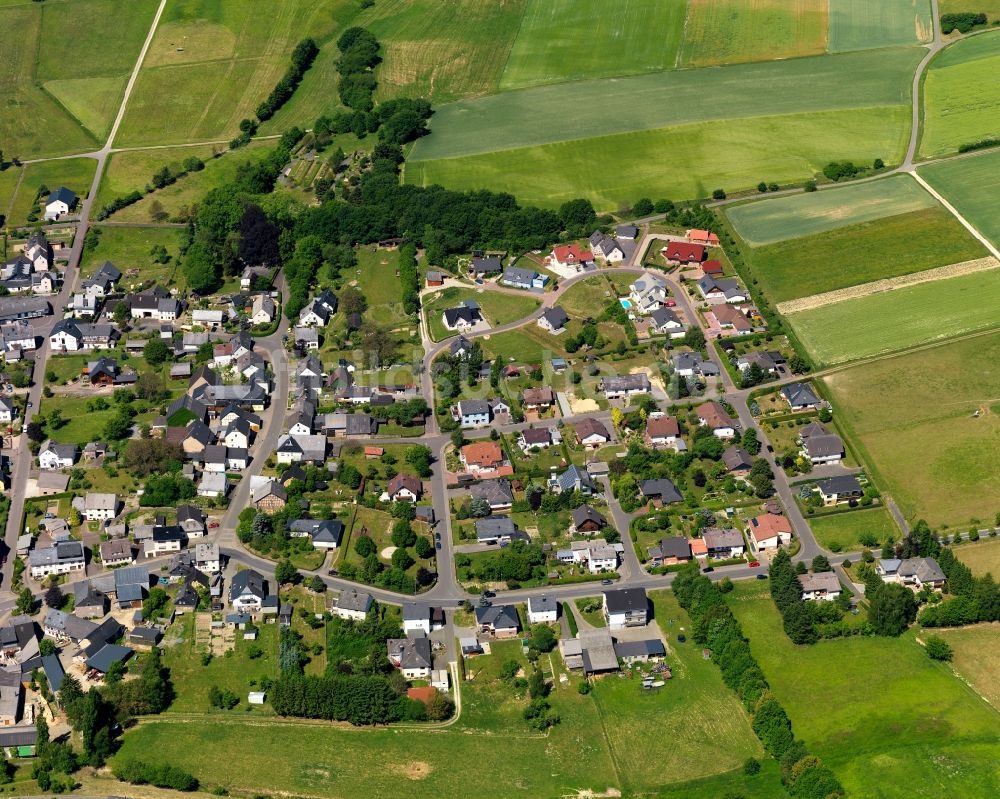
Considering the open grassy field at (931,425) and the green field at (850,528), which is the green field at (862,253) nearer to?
the open grassy field at (931,425)

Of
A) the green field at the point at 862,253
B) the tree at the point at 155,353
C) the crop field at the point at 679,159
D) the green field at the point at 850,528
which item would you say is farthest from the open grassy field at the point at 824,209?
the tree at the point at 155,353

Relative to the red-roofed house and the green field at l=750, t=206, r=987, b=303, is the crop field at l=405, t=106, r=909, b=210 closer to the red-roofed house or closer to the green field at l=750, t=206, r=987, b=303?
the red-roofed house

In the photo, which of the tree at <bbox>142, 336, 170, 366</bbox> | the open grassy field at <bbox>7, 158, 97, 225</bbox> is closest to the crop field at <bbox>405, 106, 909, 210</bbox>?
the open grassy field at <bbox>7, 158, 97, 225</bbox>

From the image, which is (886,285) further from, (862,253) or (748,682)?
(748,682)

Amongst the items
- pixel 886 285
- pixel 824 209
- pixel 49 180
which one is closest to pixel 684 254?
pixel 824 209

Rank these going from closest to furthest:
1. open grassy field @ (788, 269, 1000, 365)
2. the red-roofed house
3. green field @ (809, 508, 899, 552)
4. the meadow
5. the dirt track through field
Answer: green field @ (809, 508, 899, 552) → open grassy field @ (788, 269, 1000, 365) → the dirt track through field → the red-roofed house → the meadow

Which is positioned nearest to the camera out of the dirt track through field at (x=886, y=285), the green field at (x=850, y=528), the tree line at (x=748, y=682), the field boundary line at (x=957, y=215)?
the tree line at (x=748, y=682)
